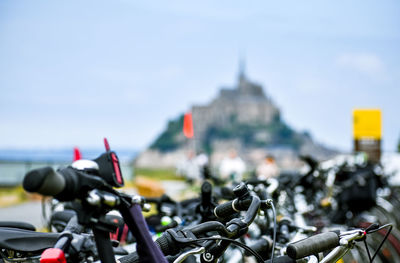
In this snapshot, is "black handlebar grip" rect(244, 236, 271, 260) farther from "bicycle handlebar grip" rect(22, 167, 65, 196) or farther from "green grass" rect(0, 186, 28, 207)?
"green grass" rect(0, 186, 28, 207)

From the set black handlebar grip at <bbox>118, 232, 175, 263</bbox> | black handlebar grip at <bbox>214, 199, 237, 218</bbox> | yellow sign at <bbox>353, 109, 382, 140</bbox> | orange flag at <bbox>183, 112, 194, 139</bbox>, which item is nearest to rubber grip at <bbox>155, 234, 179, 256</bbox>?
black handlebar grip at <bbox>118, 232, 175, 263</bbox>

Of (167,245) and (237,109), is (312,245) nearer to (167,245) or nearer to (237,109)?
(167,245)

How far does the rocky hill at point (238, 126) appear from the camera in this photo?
6324 inches

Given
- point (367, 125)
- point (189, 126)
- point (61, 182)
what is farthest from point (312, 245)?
point (189, 126)

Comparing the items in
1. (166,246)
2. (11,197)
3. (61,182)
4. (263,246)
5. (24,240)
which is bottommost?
(11,197)

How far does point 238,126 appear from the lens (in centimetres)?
16500

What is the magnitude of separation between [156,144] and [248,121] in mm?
31542

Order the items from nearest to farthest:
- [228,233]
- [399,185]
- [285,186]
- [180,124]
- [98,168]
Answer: [98,168]
[228,233]
[285,186]
[399,185]
[180,124]

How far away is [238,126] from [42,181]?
164 metres

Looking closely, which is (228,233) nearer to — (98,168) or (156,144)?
(98,168)

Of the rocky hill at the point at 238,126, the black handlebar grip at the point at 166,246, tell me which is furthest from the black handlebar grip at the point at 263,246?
the rocky hill at the point at 238,126

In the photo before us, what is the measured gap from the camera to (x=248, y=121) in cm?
16700

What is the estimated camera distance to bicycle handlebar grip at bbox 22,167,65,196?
1402mm

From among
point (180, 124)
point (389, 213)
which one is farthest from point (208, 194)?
point (180, 124)
